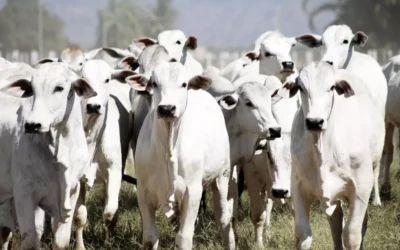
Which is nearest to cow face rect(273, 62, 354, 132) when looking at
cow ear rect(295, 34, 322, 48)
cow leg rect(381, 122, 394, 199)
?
cow ear rect(295, 34, 322, 48)

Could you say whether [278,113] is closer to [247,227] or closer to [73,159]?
[247,227]

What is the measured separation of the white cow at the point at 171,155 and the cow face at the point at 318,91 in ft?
2.84

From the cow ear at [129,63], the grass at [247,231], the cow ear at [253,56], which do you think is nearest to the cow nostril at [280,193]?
the grass at [247,231]

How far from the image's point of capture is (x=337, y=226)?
8.66 m

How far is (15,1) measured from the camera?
327 ft

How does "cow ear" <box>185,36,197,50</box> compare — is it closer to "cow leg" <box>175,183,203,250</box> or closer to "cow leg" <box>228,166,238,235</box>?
"cow leg" <box>228,166,238,235</box>

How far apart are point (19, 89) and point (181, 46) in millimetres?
4502

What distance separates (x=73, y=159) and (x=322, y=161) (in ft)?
6.33

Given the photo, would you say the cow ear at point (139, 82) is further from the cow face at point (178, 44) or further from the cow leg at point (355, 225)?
the cow face at point (178, 44)

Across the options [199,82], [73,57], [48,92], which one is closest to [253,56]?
[73,57]

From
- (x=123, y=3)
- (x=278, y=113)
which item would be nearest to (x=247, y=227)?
(x=278, y=113)

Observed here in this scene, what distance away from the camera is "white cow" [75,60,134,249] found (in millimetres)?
9109

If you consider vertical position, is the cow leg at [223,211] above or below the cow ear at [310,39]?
below

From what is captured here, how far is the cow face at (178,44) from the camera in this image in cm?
1162
